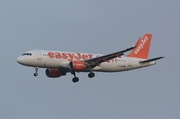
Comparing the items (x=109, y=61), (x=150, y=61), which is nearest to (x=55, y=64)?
(x=109, y=61)

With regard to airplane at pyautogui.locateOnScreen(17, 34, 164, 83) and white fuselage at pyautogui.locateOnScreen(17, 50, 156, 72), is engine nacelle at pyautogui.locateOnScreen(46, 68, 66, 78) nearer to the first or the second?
airplane at pyautogui.locateOnScreen(17, 34, 164, 83)

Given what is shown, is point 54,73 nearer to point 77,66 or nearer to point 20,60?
point 77,66

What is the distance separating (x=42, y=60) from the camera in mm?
84875

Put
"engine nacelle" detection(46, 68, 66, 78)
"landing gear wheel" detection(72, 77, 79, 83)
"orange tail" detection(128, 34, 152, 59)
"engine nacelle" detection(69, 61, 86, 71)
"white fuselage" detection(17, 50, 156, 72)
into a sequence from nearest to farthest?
"white fuselage" detection(17, 50, 156, 72) → "engine nacelle" detection(69, 61, 86, 71) → "landing gear wheel" detection(72, 77, 79, 83) → "engine nacelle" detection(46, 68, 66, 78) → "orange tail" detection(128, 34, 152, 59)

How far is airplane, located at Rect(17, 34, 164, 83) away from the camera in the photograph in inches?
3346

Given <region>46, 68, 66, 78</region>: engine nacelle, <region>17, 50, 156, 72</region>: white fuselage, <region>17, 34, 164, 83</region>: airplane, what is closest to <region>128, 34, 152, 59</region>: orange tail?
<region>17, 34, 164, 83</region>: airplane

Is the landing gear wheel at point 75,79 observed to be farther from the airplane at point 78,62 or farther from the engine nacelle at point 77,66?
the engine nacelle at point 77,66

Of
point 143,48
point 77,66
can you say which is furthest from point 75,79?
point 143,48

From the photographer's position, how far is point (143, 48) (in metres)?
98.7

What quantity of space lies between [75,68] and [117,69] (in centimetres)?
1019

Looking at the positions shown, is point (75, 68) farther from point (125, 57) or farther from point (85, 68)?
point (125, 57)

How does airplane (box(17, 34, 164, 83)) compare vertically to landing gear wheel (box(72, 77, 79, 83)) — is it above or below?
above

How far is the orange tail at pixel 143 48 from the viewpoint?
97.1 meters

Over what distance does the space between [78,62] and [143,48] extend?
1673 cm
